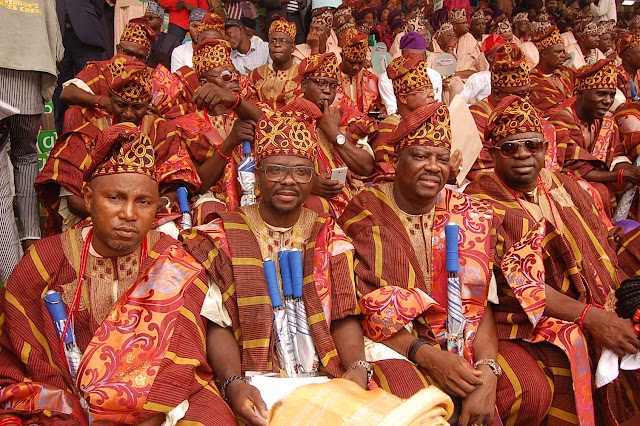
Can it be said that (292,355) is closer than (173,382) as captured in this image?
No

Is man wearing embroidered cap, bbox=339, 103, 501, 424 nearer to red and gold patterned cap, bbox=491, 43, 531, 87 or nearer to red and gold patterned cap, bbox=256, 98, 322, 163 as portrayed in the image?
red and gold patterned cap, bbox=256, 98, 322, 163

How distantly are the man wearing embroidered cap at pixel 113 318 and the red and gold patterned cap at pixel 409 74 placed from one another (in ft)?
9.67

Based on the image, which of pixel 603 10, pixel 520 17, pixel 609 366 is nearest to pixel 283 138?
pixel 609 366

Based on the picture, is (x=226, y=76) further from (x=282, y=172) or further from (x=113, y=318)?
(x=113, y=318)

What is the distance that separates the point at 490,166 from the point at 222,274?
2.81 meters

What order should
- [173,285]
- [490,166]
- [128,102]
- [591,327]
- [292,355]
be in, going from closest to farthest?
1. [173,285]
2. [292,355]
3. [591,327]
4. [128,102]
5. [490,166]

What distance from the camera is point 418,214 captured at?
343 cm

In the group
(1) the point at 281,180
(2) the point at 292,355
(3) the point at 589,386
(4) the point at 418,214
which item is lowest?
(3) the point at 589,386

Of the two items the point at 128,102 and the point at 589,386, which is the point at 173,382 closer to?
the point at 589,386

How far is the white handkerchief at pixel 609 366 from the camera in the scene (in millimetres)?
3043

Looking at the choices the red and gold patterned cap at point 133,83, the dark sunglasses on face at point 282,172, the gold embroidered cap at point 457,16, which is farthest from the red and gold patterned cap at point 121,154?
the gold embroidered cap at point 457,16

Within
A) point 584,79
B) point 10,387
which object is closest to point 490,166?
point 584,79

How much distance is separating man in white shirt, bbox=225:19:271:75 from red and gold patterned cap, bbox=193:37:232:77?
2514 millimetres

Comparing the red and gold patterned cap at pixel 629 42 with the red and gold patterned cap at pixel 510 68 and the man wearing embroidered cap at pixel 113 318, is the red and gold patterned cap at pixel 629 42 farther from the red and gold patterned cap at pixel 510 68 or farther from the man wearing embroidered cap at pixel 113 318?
the man wearing embroidered cap at pixel 113 318
